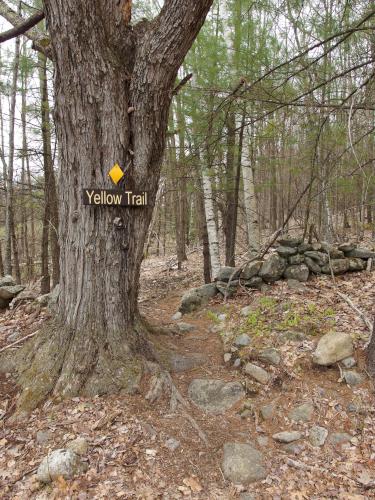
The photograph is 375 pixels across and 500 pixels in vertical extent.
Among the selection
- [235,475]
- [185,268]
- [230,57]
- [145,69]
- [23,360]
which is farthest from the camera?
[185,268]

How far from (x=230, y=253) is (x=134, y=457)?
5342mm

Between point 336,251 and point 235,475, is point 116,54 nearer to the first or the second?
point 235,475

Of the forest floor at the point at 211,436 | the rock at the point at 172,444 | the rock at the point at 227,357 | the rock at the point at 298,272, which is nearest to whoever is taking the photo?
the forest floor at the point at 211,436

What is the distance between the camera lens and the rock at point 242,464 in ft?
8.06

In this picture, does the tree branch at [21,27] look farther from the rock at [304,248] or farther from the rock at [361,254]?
the rock at [361,254]

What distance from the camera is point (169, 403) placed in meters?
3.10

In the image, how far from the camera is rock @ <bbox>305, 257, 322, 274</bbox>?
211 inches

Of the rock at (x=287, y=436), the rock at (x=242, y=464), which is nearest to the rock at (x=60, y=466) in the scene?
the rock at (x=242, y=464)

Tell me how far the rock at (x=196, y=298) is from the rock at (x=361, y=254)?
2391 millimetres

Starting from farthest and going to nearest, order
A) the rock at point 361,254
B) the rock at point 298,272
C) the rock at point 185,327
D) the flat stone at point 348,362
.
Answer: the rock at point 361,254, the rock at point 298,272, the rock at point 185,327, the flat stone at point 348,362

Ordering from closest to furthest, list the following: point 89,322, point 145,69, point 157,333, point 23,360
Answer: point 145,69 < point 89,322 < point 23,360 < point 157,333

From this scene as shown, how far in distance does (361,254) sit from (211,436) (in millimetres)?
4172

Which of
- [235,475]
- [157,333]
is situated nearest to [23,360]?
[157,333]

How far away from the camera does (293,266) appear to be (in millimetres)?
5402
